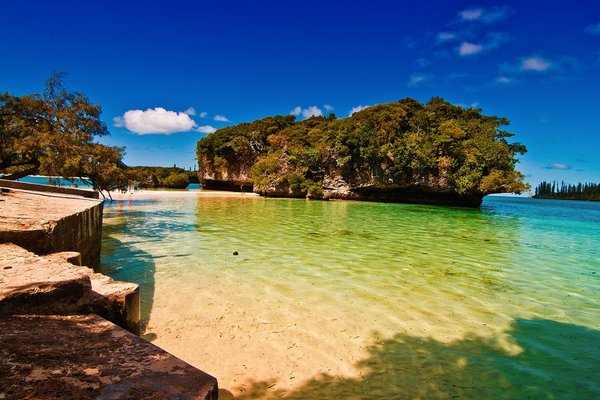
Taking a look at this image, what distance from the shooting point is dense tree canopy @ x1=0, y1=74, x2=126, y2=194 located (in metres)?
11.5

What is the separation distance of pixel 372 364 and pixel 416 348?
28.0 inches

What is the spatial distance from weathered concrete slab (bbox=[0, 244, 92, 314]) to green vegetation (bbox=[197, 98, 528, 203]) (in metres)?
37.8

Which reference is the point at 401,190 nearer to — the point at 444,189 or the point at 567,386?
the point at 444,189

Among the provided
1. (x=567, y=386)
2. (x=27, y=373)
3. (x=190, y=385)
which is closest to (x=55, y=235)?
(x=27, y=373)

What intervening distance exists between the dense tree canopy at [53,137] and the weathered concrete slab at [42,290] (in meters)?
11.2

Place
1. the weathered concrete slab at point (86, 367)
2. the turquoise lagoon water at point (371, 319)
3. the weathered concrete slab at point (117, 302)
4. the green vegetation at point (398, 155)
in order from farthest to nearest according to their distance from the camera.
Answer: the green vegetation at point (398, 155) → the turquoise lagoon water at point (371, 319) → the weathered concrete slab at point (117, 302) → the weathered concrete slab at point (86, 367)

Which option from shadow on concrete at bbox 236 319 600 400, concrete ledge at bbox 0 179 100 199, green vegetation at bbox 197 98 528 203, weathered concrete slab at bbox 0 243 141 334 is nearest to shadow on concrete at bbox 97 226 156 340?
weathered concrete slab at bbox 0 243 141 334

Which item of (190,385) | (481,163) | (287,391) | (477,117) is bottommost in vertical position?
(287,391)

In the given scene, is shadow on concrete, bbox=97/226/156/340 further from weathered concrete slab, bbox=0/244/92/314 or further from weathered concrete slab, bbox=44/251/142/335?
weathered concrete slab, bbox=0/244/92/314

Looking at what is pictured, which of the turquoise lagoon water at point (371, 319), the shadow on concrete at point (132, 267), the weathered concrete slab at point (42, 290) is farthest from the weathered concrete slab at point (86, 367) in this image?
the shadow on concrete at point (132, 267)

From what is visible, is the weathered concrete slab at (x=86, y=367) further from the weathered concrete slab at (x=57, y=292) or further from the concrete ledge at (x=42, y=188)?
the concrete ledge at (x=42, y=188)

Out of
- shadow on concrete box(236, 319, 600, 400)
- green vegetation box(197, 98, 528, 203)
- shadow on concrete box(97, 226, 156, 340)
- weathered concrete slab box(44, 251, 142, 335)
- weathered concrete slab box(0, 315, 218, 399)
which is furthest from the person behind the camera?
green vegetation box(197, 98, 528, 203)

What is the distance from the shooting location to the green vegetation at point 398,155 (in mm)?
35375

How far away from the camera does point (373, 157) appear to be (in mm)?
39562
